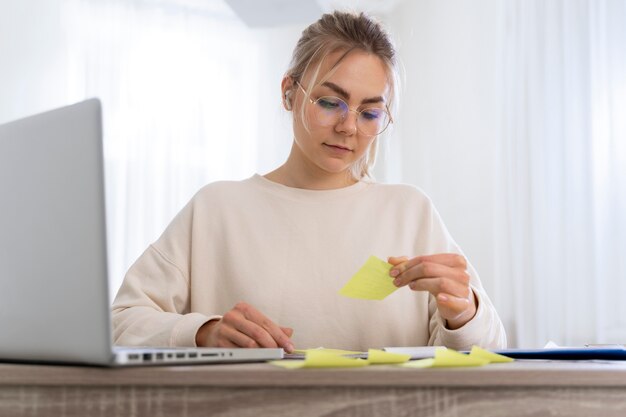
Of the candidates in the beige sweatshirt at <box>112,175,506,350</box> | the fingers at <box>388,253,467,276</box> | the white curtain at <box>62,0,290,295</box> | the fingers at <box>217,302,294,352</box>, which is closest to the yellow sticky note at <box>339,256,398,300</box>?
the fingers at <box>388,253,467,276</box>

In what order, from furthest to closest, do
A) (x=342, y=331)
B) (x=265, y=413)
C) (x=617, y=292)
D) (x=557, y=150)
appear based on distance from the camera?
(x=557, y=150) < (x=617, y=292) < (x=342, y=331) < (x=265, y=413)

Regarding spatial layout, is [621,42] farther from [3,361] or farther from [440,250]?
[3,361]

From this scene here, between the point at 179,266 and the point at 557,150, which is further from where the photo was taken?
the point at 557,150

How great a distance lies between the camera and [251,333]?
1084mm

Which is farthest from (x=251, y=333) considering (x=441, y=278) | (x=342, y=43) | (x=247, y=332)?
(x=342, y=43)

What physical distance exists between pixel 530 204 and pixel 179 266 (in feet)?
7.29

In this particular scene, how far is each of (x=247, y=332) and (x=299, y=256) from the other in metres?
0.64

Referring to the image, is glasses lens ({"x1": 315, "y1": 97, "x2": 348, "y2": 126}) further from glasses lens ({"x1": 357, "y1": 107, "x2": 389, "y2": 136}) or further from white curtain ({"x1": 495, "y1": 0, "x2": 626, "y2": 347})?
white curtain ({"x1": 495, "y1": 0, "x2": 626, "y2": 347})

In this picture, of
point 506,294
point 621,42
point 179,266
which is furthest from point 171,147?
point 179,266

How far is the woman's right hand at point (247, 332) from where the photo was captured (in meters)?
1.08

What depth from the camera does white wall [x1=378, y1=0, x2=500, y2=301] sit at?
3869mm

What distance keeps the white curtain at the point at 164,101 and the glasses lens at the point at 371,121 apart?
293 centimetres

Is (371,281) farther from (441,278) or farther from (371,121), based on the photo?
(371,121)

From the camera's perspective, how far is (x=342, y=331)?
1655 millimetres
